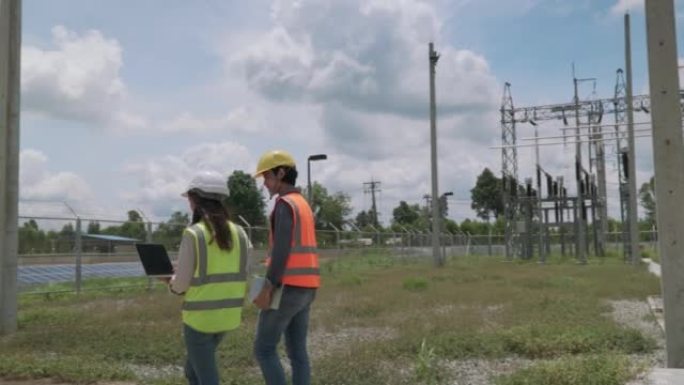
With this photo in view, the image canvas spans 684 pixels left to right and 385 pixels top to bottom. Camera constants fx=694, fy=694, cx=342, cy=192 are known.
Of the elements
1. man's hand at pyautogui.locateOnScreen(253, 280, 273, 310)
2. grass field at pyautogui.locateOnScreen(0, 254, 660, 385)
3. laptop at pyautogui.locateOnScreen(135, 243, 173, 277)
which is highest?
laptop at pyautogui.locateOnScreen(135, 243, 173, 277)

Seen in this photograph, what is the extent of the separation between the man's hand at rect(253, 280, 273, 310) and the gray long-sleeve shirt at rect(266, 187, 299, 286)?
0.14 feet

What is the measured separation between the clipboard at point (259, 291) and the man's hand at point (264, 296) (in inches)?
0.7

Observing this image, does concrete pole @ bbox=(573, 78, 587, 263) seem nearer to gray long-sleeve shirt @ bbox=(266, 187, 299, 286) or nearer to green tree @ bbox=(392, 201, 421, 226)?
gray long-sleeve shirt @ bbox=(266, 187, 299, 286)

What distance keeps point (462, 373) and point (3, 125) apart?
292 inches

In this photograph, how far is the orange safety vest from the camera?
15.2 ft

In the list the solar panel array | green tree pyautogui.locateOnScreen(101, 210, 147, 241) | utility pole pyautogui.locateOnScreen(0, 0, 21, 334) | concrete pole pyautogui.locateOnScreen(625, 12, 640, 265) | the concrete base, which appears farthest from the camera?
concrete pole pyautogui.locateOnScreen(625, 12, 640, 265)

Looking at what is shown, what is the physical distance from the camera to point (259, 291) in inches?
176

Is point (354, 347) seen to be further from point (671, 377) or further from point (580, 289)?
point (580, 289)

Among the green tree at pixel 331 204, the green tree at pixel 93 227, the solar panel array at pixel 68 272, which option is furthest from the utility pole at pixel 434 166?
the green tree at pixel 331 204

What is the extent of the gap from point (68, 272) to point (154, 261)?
44.9 feet

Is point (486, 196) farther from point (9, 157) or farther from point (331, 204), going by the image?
point (9, 157)

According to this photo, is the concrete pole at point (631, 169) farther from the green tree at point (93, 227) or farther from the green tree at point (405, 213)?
the green tree at point (405, 213)

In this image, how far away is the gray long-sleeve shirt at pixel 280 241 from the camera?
453 centimetres

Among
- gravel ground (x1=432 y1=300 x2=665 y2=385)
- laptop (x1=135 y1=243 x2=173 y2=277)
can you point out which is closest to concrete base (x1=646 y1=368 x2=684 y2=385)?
gravel ground (x1=432 y1=300 x2=665 y2=385)
